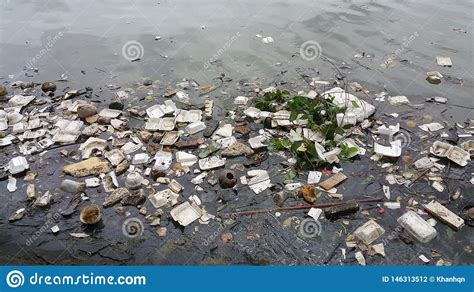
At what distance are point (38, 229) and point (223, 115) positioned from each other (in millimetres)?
2884

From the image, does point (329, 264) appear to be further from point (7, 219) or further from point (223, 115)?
point (7, 219)

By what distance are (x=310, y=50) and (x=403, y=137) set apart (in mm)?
2759

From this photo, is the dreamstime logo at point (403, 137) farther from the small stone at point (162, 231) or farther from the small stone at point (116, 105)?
the small stone at point (116, 105)

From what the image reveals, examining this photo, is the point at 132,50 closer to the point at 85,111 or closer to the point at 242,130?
the point at 85,111

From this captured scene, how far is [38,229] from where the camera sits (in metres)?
4.00

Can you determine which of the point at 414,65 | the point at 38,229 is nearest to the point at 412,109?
the point at 414,65
